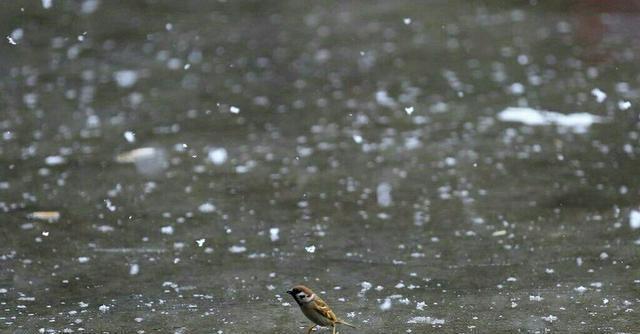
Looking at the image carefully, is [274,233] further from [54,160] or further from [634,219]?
[54,160]

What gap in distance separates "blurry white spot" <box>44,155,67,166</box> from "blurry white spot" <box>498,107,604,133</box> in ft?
11.2

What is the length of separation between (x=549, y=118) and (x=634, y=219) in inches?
95.1

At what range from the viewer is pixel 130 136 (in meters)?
8.43

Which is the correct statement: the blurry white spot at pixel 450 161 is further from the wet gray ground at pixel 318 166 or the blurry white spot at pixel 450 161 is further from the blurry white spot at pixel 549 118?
the blurry white spot at pixel 549 118

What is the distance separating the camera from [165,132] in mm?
8578

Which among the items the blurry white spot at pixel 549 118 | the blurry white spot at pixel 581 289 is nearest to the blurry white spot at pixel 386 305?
the blurry white spot at pixel 581 289

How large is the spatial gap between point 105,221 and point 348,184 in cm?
166

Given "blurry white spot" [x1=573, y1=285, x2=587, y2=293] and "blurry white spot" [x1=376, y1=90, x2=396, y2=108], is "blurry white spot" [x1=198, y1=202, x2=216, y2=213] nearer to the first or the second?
"blurry white spot" [x1=573, y1=285, x2=587, y2=293]

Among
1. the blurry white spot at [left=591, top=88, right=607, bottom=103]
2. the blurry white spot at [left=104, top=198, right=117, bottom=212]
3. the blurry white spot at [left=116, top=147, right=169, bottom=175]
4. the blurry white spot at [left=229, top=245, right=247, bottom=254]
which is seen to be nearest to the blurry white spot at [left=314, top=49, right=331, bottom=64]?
the blurry white spot at [left=591, top=88, right=607, bottom=103]

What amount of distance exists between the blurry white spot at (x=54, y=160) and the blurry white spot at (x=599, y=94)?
4.38m

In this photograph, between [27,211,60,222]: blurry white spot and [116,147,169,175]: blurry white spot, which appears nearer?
[27,211,60,222]: blurry white spot

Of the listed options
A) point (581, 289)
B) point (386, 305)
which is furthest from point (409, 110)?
point (386, 305)

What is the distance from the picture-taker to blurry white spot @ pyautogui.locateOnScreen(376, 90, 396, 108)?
9338 millimetres

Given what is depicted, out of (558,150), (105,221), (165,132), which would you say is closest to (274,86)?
(165,132)
